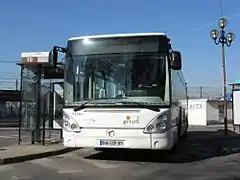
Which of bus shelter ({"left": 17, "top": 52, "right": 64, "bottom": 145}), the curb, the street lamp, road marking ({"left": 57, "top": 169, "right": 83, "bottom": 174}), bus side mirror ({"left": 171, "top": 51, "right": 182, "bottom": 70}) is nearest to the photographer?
road marking ({"left": 57, "top": 169, "right": 83, "bottom": 174})

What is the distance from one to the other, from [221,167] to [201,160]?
1691 mm

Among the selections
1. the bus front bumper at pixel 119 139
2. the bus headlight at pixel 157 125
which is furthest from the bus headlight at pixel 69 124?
the bus headlight at pixel 157 125

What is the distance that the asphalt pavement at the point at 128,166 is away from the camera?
33.5 feet

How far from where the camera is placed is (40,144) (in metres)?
17.0

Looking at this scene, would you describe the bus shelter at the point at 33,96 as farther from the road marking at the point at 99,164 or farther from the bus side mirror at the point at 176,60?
the bus side mirror at the point at 176,60

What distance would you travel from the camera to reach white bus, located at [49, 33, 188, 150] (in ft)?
38.5

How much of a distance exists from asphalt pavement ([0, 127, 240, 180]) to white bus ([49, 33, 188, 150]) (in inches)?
A: 26.8

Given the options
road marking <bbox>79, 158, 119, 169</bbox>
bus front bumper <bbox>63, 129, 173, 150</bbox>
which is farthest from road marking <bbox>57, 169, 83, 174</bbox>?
bus front bumper <bbox>63, 129, 173, 150</bbox>

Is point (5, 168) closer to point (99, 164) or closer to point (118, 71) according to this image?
point (99, 164)

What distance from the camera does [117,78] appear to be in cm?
1227

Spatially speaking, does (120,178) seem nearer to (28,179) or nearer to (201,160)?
(28,179)

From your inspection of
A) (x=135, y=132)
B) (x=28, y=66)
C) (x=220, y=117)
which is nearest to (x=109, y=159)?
(x=135, y=132)

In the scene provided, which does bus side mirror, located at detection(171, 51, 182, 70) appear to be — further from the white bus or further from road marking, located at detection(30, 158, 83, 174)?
road marking, located at detection(30, 158, 83, 174)

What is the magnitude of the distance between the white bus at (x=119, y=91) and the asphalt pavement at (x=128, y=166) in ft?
2.23
